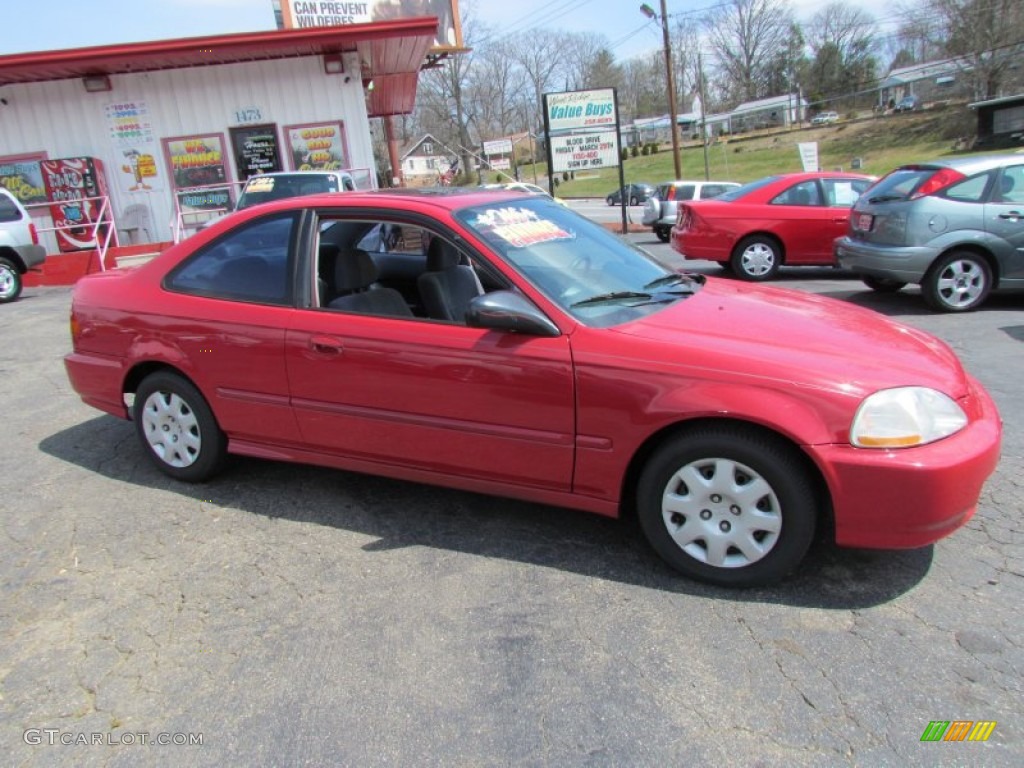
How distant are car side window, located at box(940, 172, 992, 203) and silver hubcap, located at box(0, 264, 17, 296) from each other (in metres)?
12.8

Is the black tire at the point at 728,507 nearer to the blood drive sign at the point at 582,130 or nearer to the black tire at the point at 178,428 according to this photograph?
the black tire at the point at 178,428

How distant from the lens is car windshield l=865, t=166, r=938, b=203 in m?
7.36

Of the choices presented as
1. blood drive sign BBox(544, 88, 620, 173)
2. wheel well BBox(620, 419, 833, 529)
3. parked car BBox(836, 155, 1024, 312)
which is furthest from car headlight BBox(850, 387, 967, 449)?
blood drive sign BBox(544, 88, 620, 173)

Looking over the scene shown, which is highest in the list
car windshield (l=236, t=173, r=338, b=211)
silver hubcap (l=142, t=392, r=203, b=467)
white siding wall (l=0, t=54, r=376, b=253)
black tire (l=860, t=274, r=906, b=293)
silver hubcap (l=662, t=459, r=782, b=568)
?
white siding wall (l=0, t=54, r=376, b=253)

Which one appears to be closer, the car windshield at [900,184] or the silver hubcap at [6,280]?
the car windshield at [900,184]

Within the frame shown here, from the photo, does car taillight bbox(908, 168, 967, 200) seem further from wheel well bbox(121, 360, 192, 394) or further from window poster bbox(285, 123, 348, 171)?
window poster bbox(285, 123, 348, 171)

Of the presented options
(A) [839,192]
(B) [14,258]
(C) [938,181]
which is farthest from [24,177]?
(C) [938,181]

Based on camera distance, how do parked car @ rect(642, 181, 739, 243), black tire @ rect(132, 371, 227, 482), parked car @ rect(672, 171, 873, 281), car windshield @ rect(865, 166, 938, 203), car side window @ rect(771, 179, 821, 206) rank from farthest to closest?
parked car @ rect(642, 181, 739, 243)
car side window @ rect(771, 179, 821, 206)
parked car @ rect(672, 171, 873, 281)
car windshield @ rect(865, 166, 938, 203)
black tire @ rect(132, 371, 227, 482)

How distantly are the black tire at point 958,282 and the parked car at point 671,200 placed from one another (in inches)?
389

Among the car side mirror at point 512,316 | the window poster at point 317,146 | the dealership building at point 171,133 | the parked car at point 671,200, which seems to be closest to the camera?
the car side mirror at point 512,316

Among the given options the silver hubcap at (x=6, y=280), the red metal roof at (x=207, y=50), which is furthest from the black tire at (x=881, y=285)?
the silver hubcap at (x=6, y=280)

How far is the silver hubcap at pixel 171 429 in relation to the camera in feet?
13.0

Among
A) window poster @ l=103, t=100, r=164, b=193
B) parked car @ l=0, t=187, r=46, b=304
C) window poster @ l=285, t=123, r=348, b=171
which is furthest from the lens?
window poster @ l=285, t=123, r=348, b=171

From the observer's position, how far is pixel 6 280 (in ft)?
37.1
